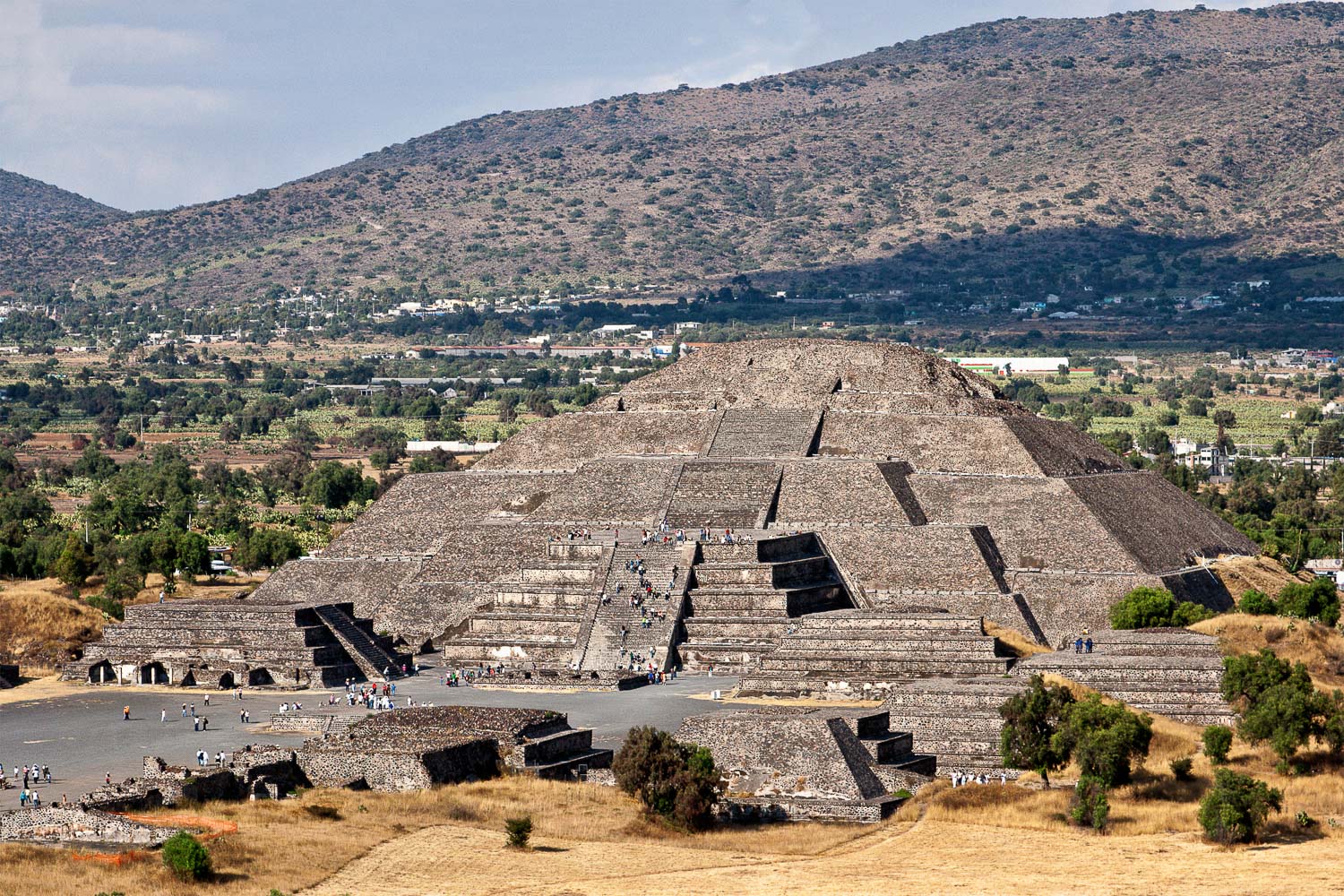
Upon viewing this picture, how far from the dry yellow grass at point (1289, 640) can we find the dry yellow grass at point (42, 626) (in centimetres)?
2955

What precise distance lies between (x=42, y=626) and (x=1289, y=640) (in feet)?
108

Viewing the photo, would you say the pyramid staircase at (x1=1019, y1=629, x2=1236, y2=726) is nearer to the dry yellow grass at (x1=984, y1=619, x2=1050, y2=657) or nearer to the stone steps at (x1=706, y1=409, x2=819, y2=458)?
the dry yellow grass at (x1=984, y1=619, x2=1050, y2=657)

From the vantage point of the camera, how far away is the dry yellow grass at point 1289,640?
2179 inches

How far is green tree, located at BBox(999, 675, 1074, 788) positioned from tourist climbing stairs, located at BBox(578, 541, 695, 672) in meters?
13.7

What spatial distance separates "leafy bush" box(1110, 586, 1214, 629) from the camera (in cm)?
5753

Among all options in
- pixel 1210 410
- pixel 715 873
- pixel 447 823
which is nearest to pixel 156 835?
pixel 447 823

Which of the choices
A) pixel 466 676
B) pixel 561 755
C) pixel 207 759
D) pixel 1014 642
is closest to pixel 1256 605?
pixel 1014 642

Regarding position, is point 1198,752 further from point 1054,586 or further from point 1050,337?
point 1050,337

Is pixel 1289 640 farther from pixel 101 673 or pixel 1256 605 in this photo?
pixel 101 673

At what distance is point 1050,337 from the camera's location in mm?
193250

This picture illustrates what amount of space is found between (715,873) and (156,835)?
9122 millimetres

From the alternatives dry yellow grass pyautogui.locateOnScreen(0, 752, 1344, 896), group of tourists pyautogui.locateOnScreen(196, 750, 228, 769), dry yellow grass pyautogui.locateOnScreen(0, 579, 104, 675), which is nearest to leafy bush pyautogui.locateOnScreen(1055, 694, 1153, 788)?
dry yellow grass pyautogui.locateOnScreen(0, 752, 1344, 896)

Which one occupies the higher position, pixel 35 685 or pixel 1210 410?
pixel 1210 410

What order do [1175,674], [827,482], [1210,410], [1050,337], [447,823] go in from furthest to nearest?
1. [1050,337]
2. [1210,410]
3. [827,482]
4. [1175,674]
5. [447,823]
